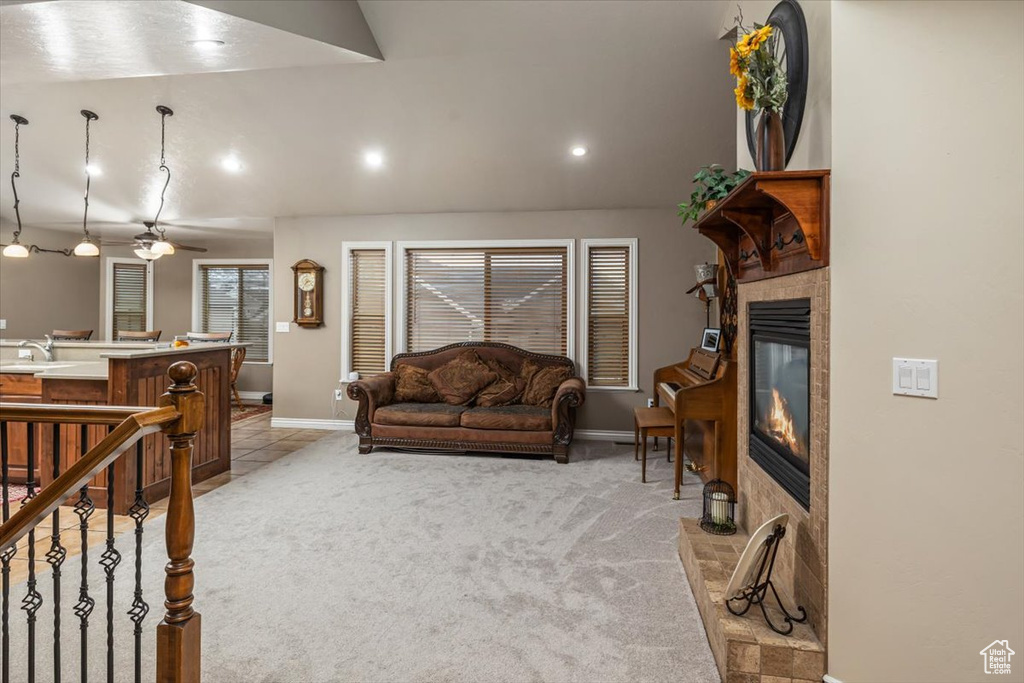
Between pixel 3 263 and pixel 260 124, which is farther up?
pixel 260 124

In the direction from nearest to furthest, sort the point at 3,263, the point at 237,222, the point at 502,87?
the point at 502,87 < the point at 237,222 < the point at 3,263

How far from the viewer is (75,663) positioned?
189cm

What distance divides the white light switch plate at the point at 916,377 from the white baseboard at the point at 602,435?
13.0 feet

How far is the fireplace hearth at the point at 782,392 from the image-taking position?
1933mm

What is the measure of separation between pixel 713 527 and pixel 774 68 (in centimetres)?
202

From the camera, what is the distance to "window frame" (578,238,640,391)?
540 cm

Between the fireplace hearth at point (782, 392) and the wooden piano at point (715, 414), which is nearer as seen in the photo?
the fireplace hearth at point (782, 392)

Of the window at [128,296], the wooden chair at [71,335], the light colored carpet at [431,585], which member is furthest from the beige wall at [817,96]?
the window at [128,296]

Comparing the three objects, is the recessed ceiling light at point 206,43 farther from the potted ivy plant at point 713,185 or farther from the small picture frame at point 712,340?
the small picture frame at point 712,340

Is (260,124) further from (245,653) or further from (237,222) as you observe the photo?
(245,653)


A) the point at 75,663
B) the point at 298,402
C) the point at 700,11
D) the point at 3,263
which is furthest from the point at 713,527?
the point at 3,263

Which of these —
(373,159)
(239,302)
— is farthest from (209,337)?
(373,159)

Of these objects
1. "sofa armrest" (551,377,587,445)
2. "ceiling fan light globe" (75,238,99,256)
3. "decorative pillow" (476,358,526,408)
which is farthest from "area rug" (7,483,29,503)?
"sofa armrest" (551,377,587,445)

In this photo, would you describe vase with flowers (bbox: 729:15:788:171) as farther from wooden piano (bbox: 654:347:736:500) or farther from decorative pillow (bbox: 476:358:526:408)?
decorative pillow (bbox: 476:358:526:408)
